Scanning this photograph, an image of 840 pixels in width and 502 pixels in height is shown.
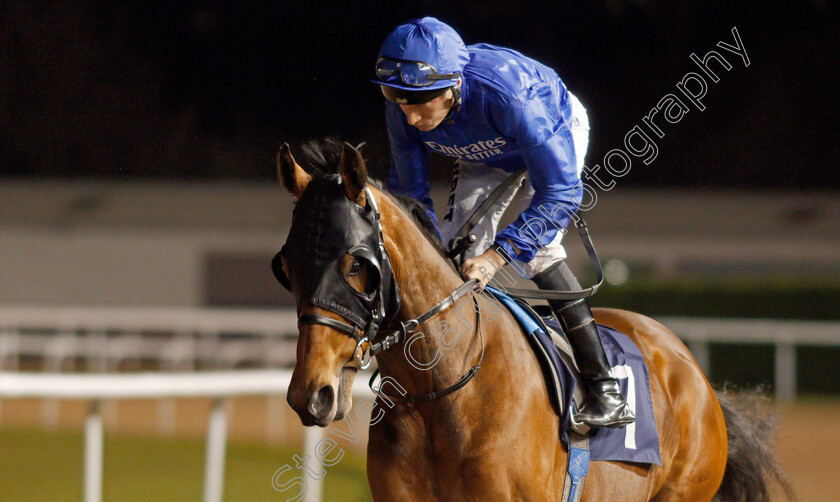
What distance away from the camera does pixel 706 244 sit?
1566 cm

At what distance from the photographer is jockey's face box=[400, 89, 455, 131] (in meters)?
2.39

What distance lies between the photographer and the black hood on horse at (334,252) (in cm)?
197

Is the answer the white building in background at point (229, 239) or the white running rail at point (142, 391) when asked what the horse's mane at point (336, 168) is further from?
the white building in background at point (229, 239)

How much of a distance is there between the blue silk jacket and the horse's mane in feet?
0.61

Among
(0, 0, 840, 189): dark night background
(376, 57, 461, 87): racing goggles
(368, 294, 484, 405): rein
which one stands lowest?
(368, 294, 484, 405): rein

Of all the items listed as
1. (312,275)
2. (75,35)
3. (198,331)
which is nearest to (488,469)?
(312,275)

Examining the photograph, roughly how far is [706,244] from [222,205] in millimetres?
9036

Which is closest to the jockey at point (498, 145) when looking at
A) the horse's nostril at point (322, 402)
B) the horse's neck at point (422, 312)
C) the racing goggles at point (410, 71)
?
the racing goggles at point (410, 71)

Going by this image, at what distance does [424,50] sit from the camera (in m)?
2.30

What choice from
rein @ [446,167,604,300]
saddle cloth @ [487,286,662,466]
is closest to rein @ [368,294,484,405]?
rein @ [446,167,604,300]

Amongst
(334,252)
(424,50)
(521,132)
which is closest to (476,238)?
(521,132)

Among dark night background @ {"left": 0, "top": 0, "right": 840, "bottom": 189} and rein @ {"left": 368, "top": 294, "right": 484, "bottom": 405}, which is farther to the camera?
dark night background @ {"left": 0, "top": 0, "right": 840, "bottom": 189}

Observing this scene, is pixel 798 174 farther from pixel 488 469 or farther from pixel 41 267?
pixel 488 469

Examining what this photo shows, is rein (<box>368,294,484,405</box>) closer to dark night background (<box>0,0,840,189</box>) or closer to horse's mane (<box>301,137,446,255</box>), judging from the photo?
horse's mane (<box>301,137,446,255</box>)
